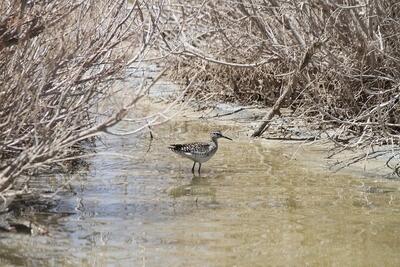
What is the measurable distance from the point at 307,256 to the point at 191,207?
6.42 feet

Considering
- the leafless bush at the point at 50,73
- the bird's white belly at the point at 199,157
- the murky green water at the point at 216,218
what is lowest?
the bird's white belly at the point at 199,157

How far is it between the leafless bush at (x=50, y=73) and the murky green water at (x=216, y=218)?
0.79 m

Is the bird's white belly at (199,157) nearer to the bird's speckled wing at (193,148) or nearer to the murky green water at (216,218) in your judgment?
the bird's speckled wing at (193,148)

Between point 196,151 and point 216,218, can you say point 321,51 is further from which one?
point 216,218

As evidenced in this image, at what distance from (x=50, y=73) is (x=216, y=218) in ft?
8.01

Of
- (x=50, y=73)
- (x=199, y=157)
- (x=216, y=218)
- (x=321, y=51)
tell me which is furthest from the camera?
(x=321, y=51)

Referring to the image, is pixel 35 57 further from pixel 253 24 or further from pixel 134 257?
pixel 253 24

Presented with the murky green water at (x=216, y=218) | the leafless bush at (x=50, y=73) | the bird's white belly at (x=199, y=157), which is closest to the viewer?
the leafless bush at (x=50, y=73)

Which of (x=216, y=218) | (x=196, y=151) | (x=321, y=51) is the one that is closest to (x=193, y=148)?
(x=196, y=151)

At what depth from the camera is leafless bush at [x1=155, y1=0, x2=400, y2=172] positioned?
450 inches

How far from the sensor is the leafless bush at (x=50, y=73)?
22.8 ft

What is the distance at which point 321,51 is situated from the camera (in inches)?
512

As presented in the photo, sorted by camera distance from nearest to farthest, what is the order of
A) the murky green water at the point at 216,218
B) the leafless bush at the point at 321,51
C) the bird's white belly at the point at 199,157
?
the murky green water at the point at 216,218
the leafless bush at the point at 321,51
the bird's white belly at the point at 199,157

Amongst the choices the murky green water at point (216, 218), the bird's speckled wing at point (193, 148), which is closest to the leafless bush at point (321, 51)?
the murky green water at point (216, 218)
